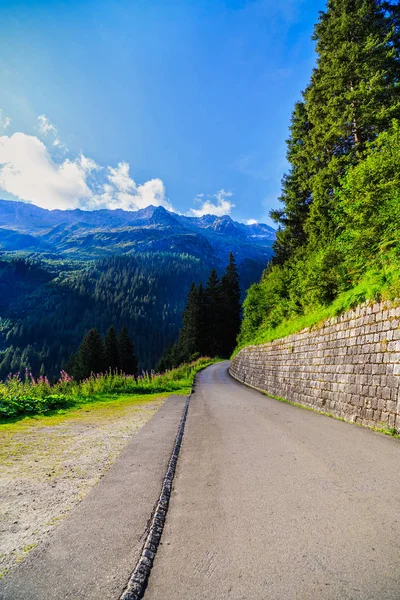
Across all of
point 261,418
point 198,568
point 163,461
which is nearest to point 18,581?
point 198,568

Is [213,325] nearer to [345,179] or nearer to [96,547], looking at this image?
[345,179]

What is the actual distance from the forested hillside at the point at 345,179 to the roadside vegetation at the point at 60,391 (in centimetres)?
846

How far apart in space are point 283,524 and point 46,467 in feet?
11.0

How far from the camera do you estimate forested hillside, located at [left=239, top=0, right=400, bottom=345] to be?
858 centimetres

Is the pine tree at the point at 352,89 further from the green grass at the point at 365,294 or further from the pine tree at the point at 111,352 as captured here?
the pine tree at the point at 111,352

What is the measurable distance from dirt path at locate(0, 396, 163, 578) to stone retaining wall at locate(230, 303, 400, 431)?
538 centimetres

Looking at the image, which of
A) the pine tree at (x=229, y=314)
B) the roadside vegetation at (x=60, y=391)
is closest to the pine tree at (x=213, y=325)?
the pine tree at (x=229, y=314)

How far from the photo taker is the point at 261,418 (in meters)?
7.54

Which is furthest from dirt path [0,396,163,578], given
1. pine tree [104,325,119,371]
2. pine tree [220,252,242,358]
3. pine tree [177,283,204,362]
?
pine tree [220,252,242,358]

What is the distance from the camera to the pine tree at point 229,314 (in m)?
61.7

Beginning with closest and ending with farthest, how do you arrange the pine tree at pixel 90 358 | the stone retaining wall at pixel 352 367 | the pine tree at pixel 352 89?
the stone retaining wall at pixel 352 367 < the pine tree at pixel 352 89 < the pine tree at pixel 90 358

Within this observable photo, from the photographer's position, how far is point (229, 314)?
205 feet

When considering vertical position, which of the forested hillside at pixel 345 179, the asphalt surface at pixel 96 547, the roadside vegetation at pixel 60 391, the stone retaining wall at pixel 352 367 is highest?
the forested hillside at pixel 345 179

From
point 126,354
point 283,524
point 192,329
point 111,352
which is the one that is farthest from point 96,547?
point 126,354
